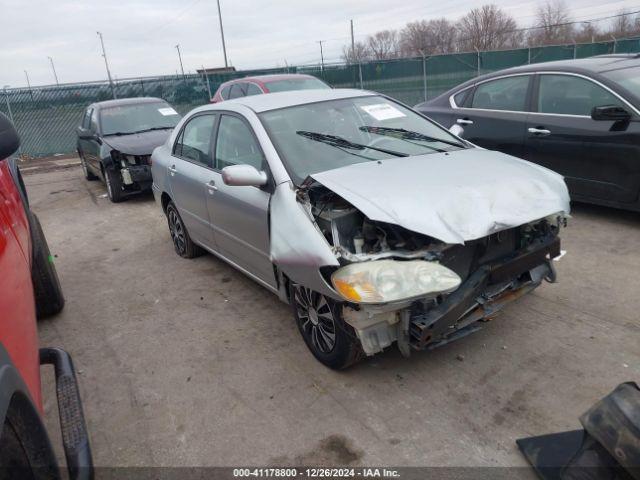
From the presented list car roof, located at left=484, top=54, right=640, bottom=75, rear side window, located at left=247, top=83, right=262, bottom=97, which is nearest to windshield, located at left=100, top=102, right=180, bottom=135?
rear side window, located at left=247, top=83, right=262, bottom=97

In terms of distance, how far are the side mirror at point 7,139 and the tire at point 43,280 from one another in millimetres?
2185

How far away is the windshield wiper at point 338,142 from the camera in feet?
11.9

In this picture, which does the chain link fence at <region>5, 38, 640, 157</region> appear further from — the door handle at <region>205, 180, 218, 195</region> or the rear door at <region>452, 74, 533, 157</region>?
the door handle at <region>205, 180, 218, 195</region>

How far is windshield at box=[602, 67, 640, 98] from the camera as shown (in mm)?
5051

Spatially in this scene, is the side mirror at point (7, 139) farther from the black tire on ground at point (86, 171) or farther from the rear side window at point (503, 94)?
the black tire on ground at point (86, 171)

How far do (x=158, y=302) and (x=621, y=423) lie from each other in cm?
376

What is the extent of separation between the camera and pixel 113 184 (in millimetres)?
8344

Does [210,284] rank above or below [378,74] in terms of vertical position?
below

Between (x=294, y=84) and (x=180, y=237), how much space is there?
19.7 ft

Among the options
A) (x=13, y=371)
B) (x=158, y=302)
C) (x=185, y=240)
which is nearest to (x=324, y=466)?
(x=13, y=371)

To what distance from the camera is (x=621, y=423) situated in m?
1.87

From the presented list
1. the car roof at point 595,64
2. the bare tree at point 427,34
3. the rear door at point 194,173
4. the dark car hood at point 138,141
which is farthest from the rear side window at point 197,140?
the bare tree at point 427,34

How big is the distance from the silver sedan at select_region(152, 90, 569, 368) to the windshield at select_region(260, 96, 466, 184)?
1 centimetres

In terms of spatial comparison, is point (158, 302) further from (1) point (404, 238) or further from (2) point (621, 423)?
(2) point (621, 423)
